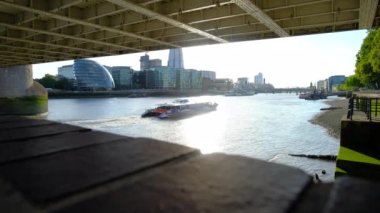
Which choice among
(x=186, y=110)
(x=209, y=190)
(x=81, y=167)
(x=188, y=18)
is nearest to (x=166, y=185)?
(x=209, y=190)

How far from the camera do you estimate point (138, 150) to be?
657cm

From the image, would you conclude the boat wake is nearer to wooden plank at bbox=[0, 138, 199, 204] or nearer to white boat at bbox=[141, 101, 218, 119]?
white boat at bbox=[141, 101, 218, 119]

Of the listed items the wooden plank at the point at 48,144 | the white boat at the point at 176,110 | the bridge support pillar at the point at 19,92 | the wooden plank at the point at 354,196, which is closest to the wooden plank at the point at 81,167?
the wooden plank at the point at 48,144

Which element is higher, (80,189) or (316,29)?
(316,29)

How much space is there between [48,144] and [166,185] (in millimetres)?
4823

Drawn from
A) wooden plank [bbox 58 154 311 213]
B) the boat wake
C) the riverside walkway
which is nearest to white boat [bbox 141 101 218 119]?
the boat wake

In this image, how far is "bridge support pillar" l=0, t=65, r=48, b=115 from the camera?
56.6 metres

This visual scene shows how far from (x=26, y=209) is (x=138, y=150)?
3.19 meters

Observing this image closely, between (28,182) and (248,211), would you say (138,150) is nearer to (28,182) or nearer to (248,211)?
(28,182)

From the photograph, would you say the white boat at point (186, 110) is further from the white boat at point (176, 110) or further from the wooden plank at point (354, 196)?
the wooden plank at point (354, 196)

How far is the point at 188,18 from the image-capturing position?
1761 cm

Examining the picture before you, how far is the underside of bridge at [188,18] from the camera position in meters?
14.6

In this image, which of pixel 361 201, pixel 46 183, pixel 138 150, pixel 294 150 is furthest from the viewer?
pixel 294 150

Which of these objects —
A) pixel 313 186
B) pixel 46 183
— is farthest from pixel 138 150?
pixel 313 186
